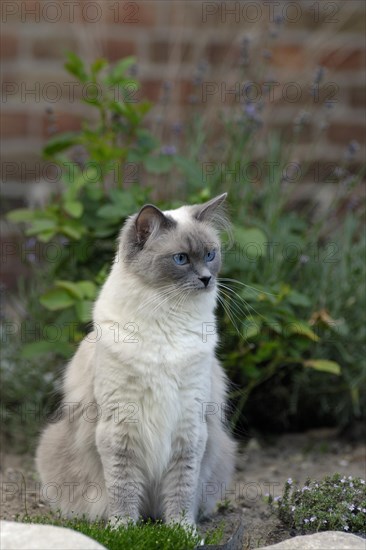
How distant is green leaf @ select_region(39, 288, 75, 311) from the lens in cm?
413

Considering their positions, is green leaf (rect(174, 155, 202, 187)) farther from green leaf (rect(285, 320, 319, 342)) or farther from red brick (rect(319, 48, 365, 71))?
red brick (rect(319, 48, 365, 71))

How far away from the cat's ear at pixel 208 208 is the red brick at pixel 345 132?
302 cm

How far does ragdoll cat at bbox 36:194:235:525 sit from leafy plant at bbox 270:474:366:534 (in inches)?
14.8

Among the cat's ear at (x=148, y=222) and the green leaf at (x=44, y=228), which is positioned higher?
the cat's ear at (x=148, y=222)

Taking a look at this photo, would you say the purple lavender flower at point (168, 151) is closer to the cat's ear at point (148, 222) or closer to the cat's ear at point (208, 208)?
the cat's ear at point (208, 208)

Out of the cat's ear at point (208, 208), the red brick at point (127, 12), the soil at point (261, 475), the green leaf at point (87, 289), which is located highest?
the red brick at point (127, 12)

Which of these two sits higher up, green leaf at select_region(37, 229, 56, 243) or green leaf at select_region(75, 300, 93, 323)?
green leaf at select_region(37, 229, 56, 243)

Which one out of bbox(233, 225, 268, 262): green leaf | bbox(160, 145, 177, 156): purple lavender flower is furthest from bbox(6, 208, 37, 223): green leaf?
bbox(233, 225, 268, 262): green leaf

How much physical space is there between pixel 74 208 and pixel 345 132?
2720 mm

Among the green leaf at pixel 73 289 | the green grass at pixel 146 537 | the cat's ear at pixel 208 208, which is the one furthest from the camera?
the green leaf at pixel 73 289

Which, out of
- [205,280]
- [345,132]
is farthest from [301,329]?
[345,132]

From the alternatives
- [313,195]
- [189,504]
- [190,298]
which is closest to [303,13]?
[313,195]

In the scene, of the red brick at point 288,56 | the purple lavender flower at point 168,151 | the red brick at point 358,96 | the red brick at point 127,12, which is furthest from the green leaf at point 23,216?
the red brick at point 358,96

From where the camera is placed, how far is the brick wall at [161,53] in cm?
592
